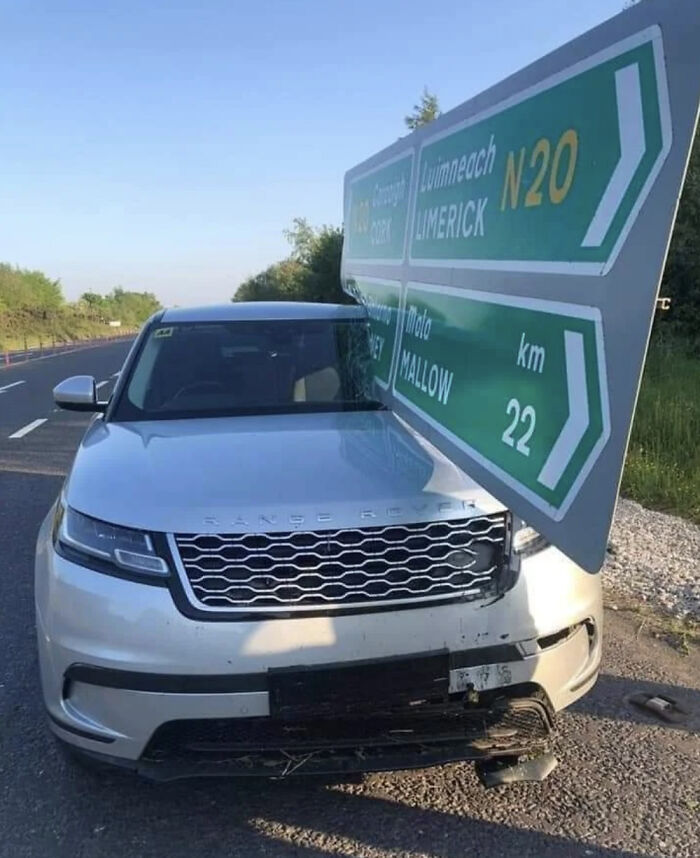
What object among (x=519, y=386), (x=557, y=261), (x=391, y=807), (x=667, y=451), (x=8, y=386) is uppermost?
(x=557, y=261)

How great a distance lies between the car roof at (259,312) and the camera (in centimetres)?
473

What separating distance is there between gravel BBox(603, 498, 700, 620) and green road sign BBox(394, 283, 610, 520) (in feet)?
7.26

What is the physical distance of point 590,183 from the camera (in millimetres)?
2148

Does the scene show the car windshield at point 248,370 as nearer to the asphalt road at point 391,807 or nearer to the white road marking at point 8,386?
the asphalt road at point 391,807

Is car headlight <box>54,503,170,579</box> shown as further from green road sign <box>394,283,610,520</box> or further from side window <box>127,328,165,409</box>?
side window <box>127,328,165,409</box>

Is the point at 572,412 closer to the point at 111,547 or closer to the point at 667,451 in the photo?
the point at 111,547

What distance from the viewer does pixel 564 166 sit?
2.30 m

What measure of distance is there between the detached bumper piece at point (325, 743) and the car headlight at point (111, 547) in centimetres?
49

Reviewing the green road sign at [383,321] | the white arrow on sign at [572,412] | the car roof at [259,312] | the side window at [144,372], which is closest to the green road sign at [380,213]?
the green road sign at [383,321]

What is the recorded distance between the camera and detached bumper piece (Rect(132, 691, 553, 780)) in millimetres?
2490

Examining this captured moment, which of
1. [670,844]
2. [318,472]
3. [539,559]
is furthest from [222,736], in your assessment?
[670,844]

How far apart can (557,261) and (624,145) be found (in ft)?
1.25

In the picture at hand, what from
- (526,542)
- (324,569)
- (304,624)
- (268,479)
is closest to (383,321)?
(268,479)

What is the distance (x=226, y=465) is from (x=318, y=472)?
0.37m
